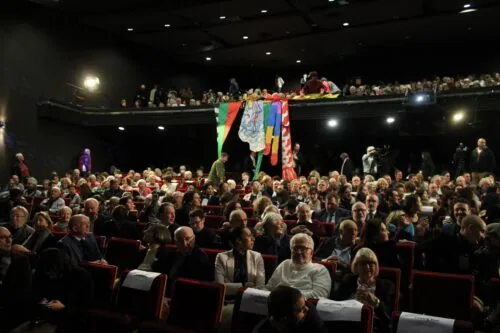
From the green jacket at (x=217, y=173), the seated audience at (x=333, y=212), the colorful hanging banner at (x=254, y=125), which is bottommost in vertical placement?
the seated audience at (x=333, y=212)

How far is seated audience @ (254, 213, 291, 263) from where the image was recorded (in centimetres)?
420

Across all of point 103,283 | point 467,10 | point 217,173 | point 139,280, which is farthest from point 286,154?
point 139,280

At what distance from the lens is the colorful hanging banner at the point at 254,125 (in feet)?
37.1

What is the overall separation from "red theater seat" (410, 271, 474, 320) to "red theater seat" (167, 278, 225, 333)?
1.27 m

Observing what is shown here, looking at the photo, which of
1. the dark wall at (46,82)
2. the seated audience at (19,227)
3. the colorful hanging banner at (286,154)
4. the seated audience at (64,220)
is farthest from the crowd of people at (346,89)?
the seated audience at (19,227)

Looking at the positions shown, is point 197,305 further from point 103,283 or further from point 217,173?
point 217,173

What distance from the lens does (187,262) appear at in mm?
3662

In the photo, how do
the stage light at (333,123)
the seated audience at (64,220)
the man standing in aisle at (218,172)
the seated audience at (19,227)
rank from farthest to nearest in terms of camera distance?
the stage light at (333,123)
the man standing in aisle at (218,172)
the seated audience at (64,220)
the seated audience at (19,227)

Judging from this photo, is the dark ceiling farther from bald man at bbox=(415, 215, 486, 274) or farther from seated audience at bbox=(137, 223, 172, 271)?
seated audience at bbox=(137, 223, 172, 271)

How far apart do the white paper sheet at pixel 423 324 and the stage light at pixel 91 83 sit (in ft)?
47.4

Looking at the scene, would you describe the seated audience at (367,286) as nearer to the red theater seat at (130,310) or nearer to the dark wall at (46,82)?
the red theater seat at (130,310)

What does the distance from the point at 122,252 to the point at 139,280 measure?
1.34m

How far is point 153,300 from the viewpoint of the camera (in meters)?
3.20

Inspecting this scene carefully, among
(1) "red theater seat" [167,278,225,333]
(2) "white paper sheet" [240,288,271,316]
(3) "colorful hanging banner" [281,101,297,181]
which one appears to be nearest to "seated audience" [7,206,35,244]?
(1) "red theater seat" [167,278,225,333]
